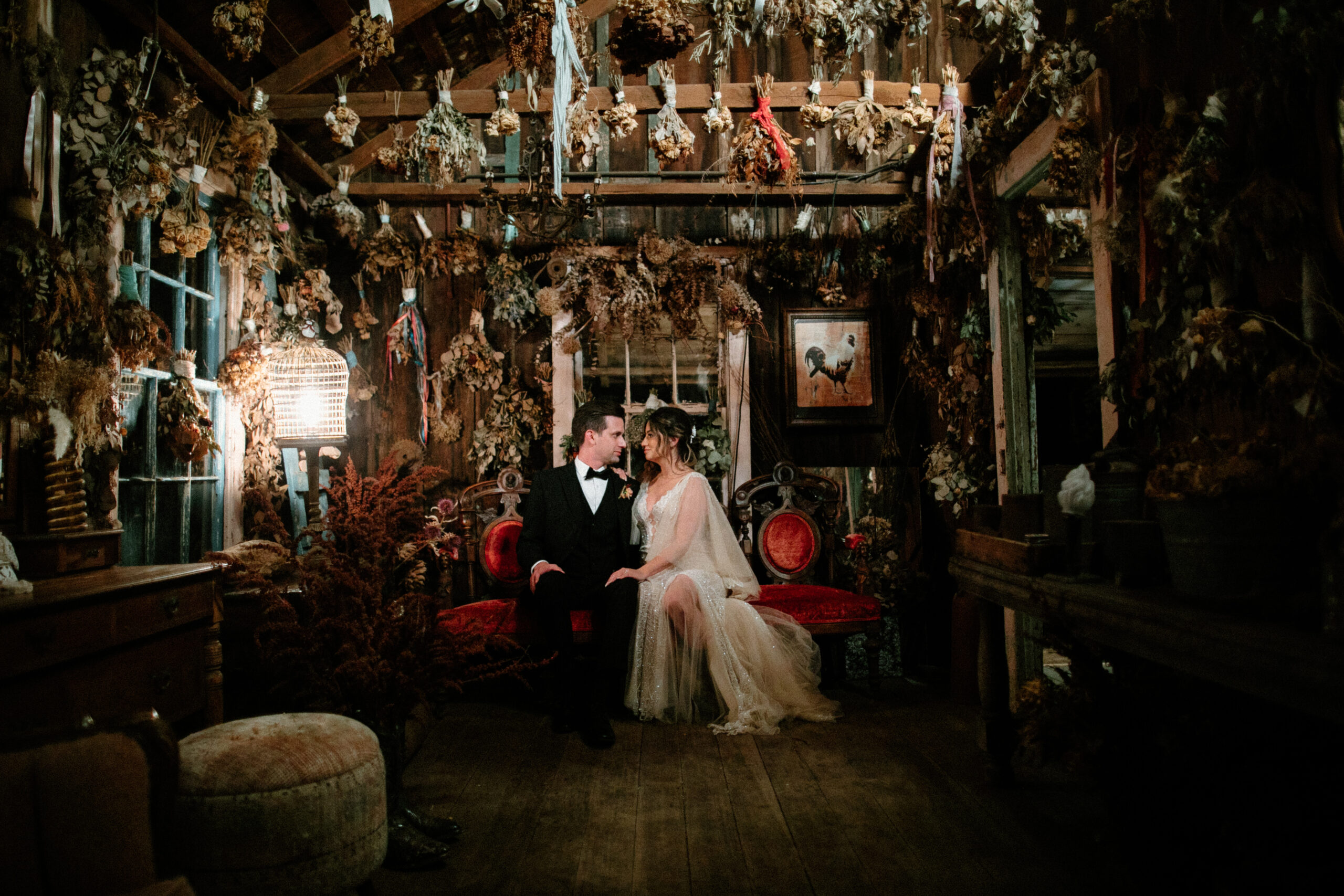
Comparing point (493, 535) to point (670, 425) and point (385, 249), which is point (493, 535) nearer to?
point (670, 425)

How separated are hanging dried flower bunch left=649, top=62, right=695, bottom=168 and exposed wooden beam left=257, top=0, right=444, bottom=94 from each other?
4.55 ft

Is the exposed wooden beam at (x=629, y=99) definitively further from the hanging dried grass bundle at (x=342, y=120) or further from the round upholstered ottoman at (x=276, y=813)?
the round upholstered ottoman at (x=276, y=813)

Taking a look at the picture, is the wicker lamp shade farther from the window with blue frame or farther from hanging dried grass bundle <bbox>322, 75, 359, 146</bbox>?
hanging dried grass bundle <bbox>322, 75, 359, 146</bbox>

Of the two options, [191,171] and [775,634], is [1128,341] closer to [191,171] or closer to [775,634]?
[775,634]

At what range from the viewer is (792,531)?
4.97 metres

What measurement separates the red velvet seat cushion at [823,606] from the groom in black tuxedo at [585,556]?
81 cm

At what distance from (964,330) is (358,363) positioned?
151 inches

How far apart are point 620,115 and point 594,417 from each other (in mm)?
1537

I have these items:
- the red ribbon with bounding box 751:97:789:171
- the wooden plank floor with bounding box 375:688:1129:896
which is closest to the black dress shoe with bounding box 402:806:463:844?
the wooden plank floor with bounding box 375:688:1129:896

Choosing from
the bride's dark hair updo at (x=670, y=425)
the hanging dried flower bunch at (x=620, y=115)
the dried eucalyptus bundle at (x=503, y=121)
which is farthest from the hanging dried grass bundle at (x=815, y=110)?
the bride's dark hair updo at (x=670, y=425)

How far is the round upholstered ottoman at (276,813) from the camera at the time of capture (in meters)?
1.67

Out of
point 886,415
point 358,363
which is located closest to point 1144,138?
point 886,415

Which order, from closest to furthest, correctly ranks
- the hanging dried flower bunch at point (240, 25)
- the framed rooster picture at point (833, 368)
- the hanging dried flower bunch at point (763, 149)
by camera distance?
the hanging dried flower bunch at point (240, 25)
the hanging dried flower bunch at point (763, 149)
the framed rooster picture at point (833, 368)

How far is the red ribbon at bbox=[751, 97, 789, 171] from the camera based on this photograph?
3.97 m
